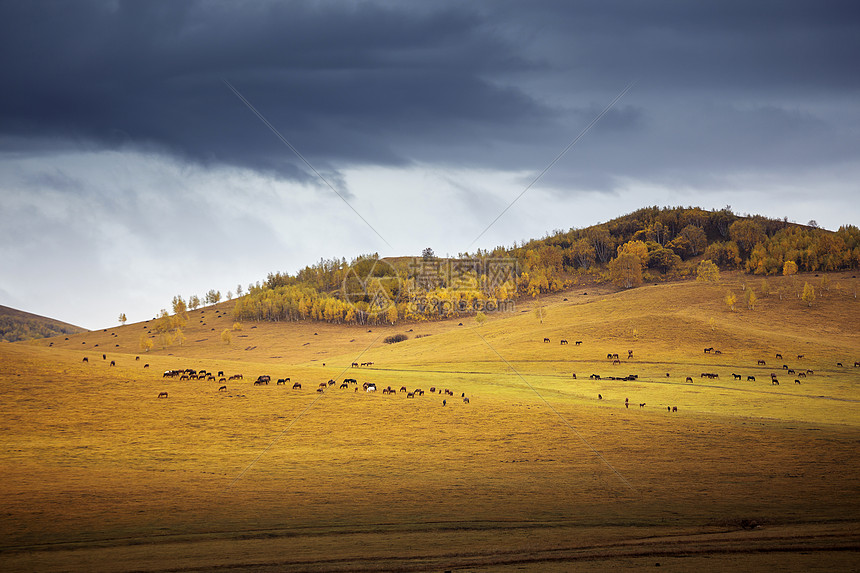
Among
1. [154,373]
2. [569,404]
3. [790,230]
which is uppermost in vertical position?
[790,230]

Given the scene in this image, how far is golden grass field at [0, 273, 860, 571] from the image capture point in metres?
14.8

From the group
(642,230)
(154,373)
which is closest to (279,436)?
(154,373)

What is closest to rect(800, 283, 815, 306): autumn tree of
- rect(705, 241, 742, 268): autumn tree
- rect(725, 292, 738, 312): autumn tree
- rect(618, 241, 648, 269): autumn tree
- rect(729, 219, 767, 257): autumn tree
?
rect(725, 292, 738, 312): autumn tree

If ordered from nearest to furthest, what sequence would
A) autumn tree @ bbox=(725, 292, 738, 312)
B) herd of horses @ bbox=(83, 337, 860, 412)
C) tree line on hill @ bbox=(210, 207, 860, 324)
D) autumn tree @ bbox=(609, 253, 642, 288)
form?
1. herd of horses @ bbox=(83, 337, 860, 412)
2. autumn tree @ bbox=(725, 292, 738, 312)
3. tree line on hill @ bbox=(210, 207, 860, 324)
4. autumn tree @ bbox=(609, 253, 642, 288)

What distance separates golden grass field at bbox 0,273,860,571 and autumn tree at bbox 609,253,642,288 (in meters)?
86.0

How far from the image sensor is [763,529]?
1628 centimetres

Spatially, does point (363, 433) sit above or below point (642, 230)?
below

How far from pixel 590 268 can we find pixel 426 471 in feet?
545

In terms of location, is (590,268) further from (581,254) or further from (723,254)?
(723,254)

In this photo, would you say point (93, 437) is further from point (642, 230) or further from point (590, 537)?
point (642, 230)

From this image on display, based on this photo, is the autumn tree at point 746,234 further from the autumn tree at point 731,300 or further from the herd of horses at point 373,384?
the herd of horses at point 373,384

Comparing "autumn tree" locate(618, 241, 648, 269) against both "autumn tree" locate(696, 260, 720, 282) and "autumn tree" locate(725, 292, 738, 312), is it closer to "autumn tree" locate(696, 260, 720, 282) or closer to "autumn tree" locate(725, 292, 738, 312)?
"autumn tree" locate(696, 260, 720, 282)

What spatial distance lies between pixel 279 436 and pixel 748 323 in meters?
78.9

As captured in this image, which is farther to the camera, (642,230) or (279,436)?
(642,230)
